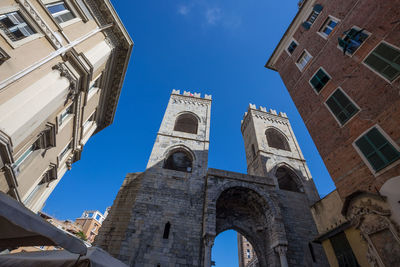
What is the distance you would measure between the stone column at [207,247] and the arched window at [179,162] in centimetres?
748

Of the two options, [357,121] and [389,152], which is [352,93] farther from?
[389,152]

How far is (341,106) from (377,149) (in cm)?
262

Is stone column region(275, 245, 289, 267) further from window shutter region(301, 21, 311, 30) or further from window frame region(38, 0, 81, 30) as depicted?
window frame region(38, 0, 81, 30)

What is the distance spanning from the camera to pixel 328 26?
10703mm

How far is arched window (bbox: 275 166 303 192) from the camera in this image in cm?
1883

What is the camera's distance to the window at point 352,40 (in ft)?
27.5

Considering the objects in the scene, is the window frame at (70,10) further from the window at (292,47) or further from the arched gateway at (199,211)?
the window at (292,47)

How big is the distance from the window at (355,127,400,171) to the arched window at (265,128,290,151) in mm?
15543

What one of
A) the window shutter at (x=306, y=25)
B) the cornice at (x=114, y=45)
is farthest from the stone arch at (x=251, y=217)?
the window shutter at (x=306, y=25)

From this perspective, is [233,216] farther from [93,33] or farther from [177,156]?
[93,33]

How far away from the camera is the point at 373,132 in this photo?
280 inches

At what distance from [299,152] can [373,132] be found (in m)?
14.4

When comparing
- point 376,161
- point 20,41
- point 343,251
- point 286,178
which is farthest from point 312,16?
point 20,41

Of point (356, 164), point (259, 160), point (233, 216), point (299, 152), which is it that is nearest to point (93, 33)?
point (356, 164)
